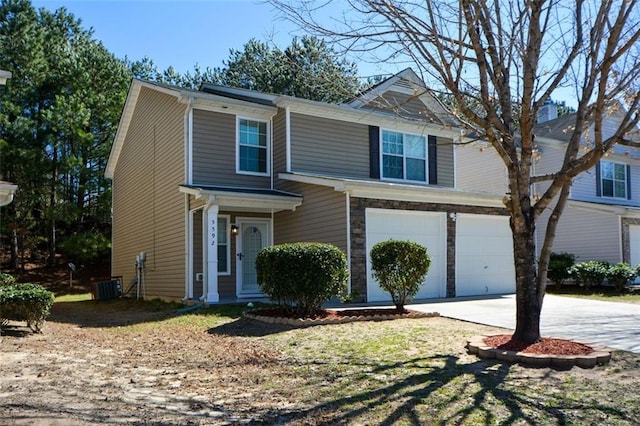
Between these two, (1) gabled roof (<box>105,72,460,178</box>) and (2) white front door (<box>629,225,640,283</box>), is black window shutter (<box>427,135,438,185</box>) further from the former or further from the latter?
(2) white front door (<box>629,225,640,283</box>)

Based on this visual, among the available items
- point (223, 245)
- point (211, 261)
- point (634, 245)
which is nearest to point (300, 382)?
point (211, 261)

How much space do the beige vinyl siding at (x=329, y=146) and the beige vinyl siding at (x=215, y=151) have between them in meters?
1.49

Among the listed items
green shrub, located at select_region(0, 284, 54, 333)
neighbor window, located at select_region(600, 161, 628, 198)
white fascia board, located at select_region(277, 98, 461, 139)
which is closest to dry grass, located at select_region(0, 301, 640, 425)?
green shrub, located at select_region(0, 284, 54, 333)

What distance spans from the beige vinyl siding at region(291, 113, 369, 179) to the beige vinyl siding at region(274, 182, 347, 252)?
3.54 ft

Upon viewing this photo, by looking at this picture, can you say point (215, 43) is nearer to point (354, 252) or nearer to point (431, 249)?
point (354, 252)

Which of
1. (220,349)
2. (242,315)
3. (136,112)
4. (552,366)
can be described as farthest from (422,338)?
(136,112)

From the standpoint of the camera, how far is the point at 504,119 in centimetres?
745

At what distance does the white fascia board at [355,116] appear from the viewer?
591 inches

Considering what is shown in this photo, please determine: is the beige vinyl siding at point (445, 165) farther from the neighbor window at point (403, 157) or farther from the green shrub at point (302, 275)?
the green shrub at point (302, 275)

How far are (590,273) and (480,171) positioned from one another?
6952 millimetres

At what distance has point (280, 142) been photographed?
49.6 ft

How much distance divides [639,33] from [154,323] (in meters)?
9.37

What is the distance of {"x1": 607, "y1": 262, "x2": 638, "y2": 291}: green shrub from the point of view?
1720cm

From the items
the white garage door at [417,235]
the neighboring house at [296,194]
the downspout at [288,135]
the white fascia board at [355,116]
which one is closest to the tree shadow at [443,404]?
the neighboring house at [296,194]
